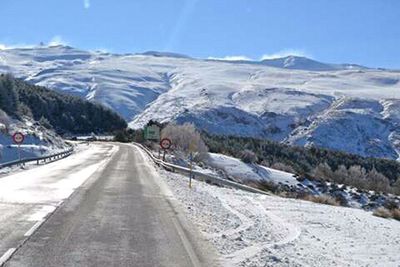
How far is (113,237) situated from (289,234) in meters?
3.83

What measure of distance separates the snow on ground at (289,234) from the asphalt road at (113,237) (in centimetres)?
56

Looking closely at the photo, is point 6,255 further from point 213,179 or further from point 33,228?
point 213,179

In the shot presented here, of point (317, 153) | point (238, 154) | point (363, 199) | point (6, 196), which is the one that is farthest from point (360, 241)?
point (317, 153)

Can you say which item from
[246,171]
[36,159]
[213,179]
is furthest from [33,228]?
[246,171]

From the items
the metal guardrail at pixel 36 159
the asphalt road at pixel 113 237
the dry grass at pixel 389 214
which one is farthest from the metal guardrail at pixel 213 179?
the asphalt road at pixel 113 237

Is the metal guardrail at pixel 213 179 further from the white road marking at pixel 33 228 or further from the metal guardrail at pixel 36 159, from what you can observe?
the white road marking at pixel 33 228

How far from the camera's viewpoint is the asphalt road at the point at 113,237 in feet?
33.8

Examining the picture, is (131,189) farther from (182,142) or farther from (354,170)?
(354,170)

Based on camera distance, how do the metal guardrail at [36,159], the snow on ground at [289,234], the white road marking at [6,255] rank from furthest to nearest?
the metal guardrail at [36,159] < the snow on ground at [289,234] < the white road marking at [6,255]

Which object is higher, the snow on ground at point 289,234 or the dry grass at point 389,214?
the snow on ground at point 289,234

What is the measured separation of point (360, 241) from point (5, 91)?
77.4 m

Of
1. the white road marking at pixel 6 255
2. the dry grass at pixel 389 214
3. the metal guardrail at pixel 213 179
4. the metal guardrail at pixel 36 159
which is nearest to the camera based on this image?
the white road marking at pixel 6 255

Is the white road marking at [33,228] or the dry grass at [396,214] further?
the dry grass at [396,214]

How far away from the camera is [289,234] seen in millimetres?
14062
